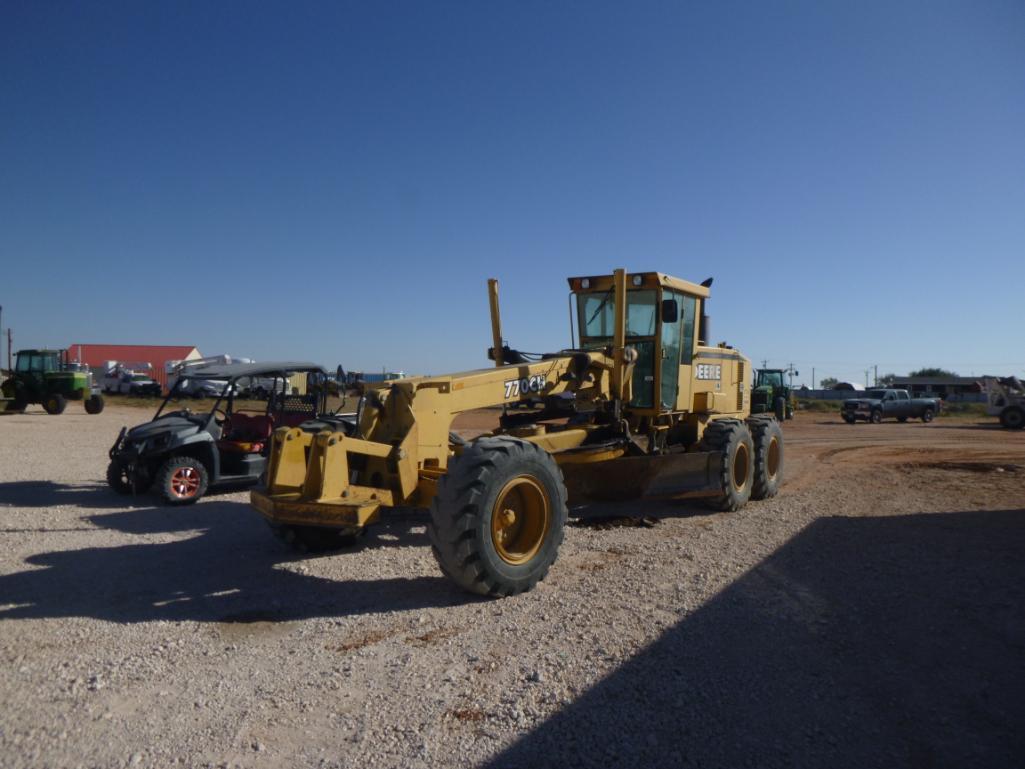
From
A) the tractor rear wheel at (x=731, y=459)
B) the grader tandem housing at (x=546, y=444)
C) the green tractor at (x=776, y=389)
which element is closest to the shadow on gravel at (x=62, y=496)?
the grader tandem housing at (x=546, y=444)

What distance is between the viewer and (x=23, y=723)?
379 cm

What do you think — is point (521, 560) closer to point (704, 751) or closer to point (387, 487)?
point (387, 487)

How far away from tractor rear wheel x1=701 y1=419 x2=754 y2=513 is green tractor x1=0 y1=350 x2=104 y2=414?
27.7 m

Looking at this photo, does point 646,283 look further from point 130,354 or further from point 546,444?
point 130,354

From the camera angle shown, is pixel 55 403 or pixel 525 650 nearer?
pixel 525 650

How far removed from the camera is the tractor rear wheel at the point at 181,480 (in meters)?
9.79

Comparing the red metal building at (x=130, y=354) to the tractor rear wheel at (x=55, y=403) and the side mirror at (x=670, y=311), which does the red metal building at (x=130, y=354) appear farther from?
→ the side mirror at (x=670, y=311)

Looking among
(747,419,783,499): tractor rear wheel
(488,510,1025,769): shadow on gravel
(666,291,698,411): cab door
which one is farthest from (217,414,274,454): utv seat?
(488,510,1025,769): shadow on gravel

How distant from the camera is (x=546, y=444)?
25.7 ft

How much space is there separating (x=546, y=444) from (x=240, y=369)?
533 centimetres

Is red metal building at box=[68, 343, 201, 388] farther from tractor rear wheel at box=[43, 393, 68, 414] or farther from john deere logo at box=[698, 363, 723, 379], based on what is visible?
john deere logo at box=[698, 363, 723, 379]

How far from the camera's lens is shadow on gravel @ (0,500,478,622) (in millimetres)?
5621

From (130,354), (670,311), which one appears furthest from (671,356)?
Answer: (130,354)

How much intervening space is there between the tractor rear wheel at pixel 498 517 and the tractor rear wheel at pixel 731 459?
391 cm
